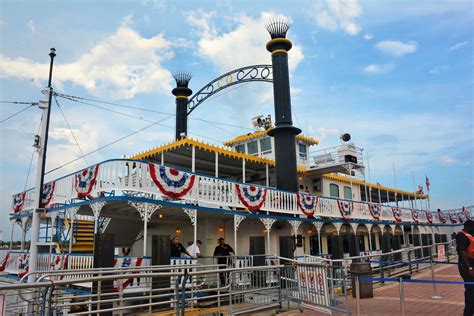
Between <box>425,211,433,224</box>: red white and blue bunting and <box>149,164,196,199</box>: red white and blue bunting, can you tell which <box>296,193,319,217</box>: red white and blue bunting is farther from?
<box>425,211,433,224</box>: red white and blue bunting

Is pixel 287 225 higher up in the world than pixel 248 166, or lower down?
lower down

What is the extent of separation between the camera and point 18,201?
1725 cm

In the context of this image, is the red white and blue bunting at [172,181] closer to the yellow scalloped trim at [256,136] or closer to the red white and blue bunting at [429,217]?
the yellow scalloped trim at [256,136]

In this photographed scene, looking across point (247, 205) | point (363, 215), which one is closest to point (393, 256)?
point (363, 215)

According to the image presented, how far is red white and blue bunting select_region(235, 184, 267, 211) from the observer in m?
14.6

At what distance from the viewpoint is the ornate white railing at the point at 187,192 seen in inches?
441

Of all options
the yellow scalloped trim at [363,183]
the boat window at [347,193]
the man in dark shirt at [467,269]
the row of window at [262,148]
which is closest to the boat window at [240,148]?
the row of window at [262,148]

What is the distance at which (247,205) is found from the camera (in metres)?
14.7

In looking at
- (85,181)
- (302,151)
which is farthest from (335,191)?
(85,181)

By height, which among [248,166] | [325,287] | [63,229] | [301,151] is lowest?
[325,287]

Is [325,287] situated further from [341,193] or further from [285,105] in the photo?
[341,193]

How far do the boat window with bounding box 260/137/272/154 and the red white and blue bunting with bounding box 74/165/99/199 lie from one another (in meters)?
12.1

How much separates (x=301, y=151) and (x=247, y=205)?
9628 millimetres

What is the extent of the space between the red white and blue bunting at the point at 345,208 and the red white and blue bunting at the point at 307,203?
2312 mm
